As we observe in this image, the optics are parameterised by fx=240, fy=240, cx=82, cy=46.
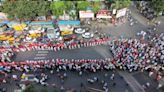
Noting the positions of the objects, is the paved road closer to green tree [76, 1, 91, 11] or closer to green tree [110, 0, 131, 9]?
green tree [76, 1, 91, 11]

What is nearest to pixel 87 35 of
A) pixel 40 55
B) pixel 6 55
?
pixel 40 55

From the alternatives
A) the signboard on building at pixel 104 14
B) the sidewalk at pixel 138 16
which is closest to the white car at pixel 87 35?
the signboard on building at pixel 104 14

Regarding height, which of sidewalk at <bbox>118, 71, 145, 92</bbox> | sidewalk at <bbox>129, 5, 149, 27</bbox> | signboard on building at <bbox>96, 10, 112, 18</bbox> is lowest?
sidewalk at <bbox>118, 71, 145, 92</bbox>

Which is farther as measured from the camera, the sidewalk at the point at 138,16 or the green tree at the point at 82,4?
the sidewalk at the point at 138,16

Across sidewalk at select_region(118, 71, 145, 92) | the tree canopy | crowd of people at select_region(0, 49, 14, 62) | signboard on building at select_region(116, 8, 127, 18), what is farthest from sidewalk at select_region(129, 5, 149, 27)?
crowd of people at select_region(0, 49, 14, 62)

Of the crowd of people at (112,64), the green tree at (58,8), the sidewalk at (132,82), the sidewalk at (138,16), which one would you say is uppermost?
the green tree at (58,8)

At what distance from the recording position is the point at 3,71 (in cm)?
3412

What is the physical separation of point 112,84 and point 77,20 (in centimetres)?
1561

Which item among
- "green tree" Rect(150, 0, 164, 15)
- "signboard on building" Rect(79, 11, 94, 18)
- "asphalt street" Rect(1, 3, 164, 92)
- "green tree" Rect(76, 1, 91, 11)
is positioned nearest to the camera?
"asphalt street" Rect(1, 3, 164, 92)

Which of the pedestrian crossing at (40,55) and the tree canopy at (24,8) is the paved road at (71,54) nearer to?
the pedestrian crossing at (40,55)

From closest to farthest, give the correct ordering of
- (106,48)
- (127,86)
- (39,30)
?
(127,86)
(106,48)
(39,30)

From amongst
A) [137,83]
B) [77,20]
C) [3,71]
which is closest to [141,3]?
[77,20]

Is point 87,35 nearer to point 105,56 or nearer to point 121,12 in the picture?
point 105,56

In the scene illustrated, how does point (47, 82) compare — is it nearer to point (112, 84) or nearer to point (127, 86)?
point (112, 84)
